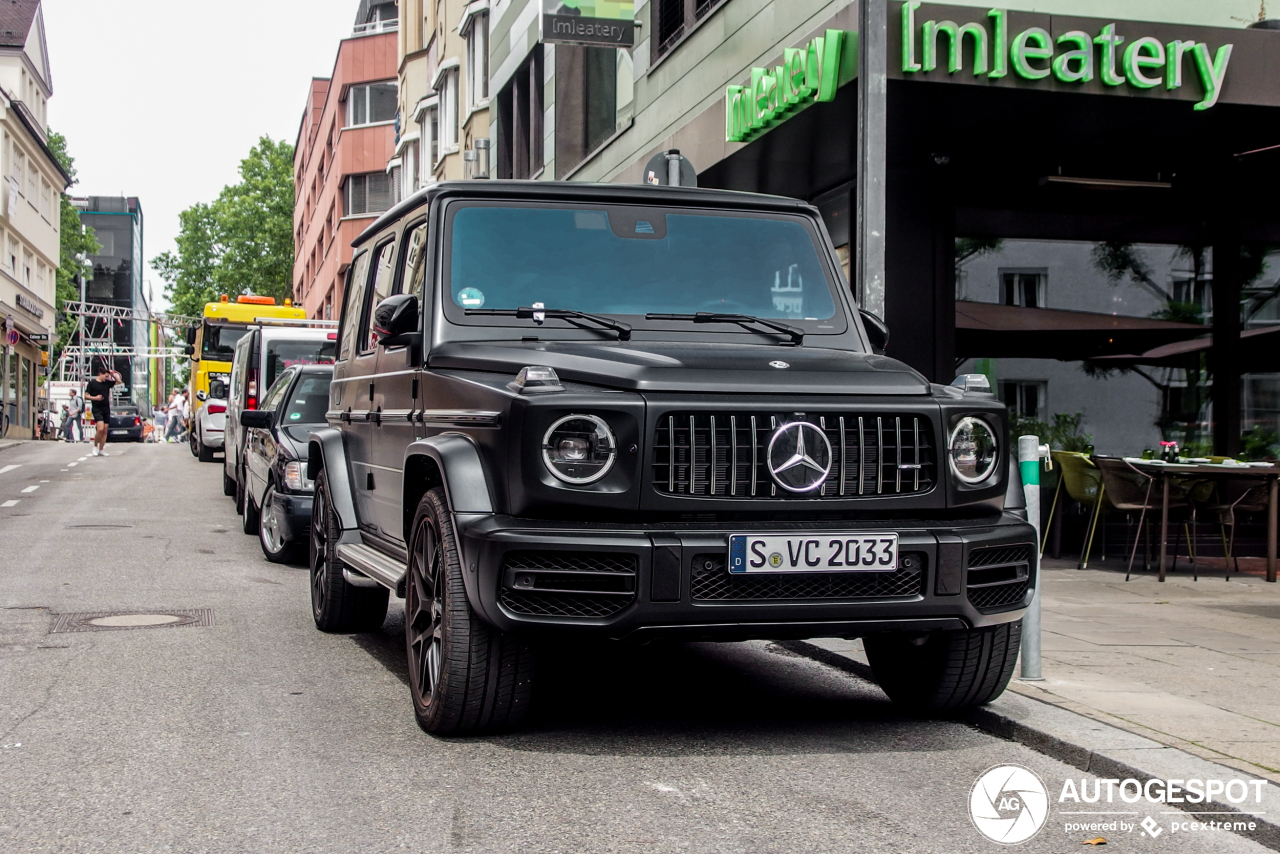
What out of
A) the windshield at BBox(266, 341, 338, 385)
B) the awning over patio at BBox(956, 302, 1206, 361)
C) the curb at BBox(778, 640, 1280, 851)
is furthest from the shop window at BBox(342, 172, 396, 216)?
the curb at BBox(778, 640, 1280, 851)

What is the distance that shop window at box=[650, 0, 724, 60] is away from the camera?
1580cm

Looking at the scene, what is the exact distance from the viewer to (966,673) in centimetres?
555

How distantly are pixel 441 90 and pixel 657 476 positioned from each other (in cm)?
3318

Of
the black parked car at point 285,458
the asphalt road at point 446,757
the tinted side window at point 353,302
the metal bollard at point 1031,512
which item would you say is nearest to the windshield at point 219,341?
the black parked car at point 285,458

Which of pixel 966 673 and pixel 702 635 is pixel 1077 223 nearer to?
pixel 966 673

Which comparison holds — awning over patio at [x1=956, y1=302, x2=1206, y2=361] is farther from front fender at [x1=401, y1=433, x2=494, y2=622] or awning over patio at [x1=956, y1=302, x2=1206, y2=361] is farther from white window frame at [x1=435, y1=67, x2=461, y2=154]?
white window frame at [x1=435, y1=67, x2=461, y2=154]

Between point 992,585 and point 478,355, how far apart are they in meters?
2.08

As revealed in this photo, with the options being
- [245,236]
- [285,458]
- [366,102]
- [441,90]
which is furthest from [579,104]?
[245,236]

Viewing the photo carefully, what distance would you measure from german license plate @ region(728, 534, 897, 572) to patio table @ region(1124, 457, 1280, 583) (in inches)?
266

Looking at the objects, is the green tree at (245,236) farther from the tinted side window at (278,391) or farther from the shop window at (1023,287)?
the shop window at (1023,287)

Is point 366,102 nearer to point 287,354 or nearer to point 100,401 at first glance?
point 100,401

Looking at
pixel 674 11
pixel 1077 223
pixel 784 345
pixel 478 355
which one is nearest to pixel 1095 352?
pixel 1077 223

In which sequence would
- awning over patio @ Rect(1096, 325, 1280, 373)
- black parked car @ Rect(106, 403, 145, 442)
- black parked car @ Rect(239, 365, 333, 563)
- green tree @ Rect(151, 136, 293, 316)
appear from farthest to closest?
1. green tree @ Rect(151, 136, 293, 316)
2. black parked car @ Rect(106, 403, 145, 442)
3. awning over patio @ Rect(1096, 325, 1280, 373)
4. black parked car @ Rect(239, 365, 333, 563)

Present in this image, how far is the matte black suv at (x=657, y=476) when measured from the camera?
Result: 479cm
